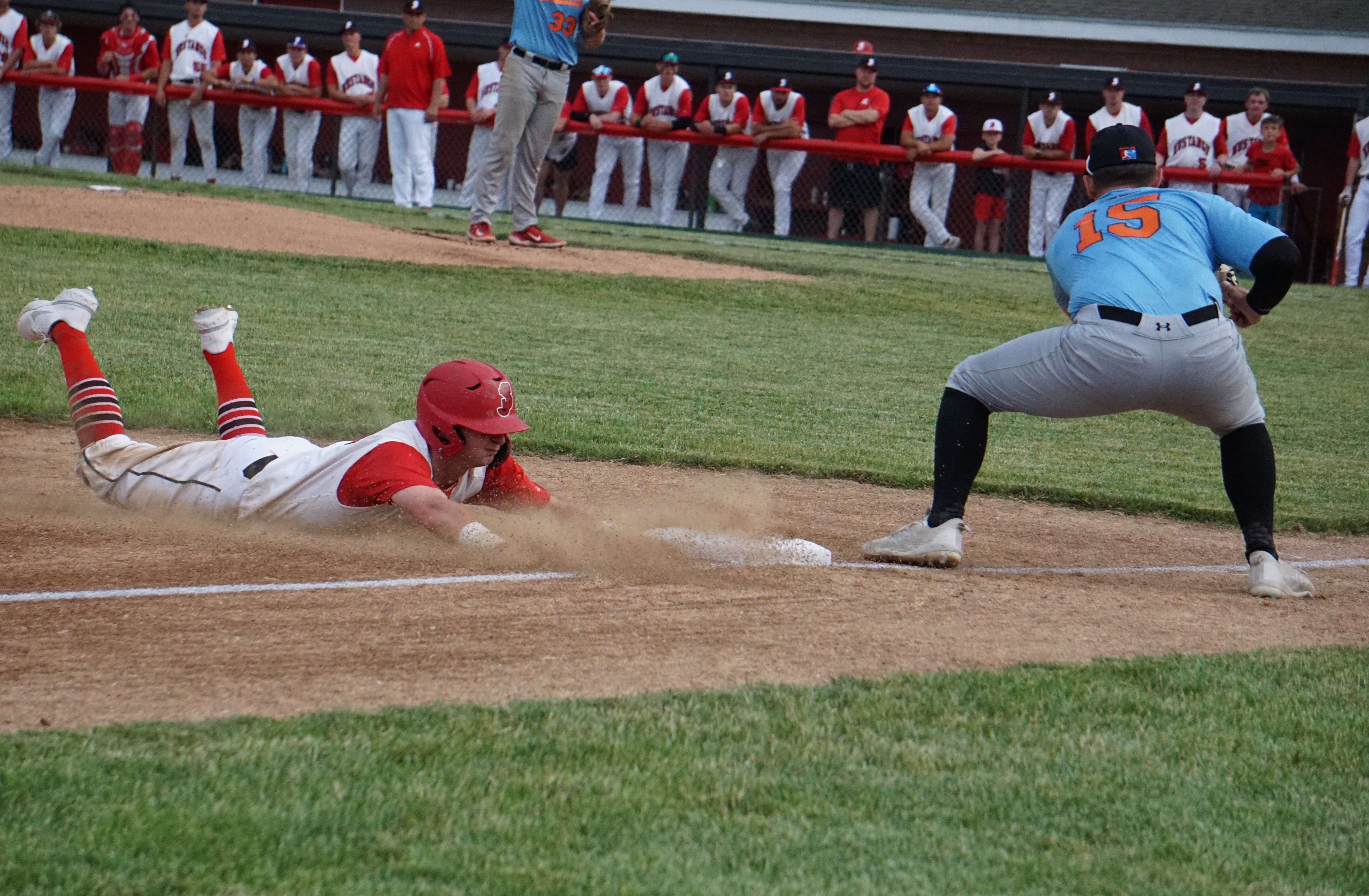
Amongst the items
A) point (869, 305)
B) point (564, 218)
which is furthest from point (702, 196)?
point (869, 305)

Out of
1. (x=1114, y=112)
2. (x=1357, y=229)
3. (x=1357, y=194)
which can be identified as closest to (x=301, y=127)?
(x=1114, y=112)

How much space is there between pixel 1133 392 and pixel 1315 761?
162 centimetres

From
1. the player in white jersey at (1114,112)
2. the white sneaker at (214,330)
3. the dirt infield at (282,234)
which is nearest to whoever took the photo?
the white sneaker at (214,330)

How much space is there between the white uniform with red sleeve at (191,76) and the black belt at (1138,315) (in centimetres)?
1390

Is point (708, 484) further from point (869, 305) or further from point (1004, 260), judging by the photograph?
point (1004, 260)

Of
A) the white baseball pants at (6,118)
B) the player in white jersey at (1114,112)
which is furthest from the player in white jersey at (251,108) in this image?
the player in white jersey at (1114,112)

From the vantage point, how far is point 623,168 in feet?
53.8

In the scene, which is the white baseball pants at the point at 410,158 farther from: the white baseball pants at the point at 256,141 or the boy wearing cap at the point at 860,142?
the boy wearing cap at the point at 860,142

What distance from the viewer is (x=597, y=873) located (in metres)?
2.38

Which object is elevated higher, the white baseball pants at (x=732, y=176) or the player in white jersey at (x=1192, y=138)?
the player in white jersey at (x=1192, y=138)

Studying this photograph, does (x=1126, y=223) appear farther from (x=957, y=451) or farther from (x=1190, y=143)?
(x=1190, y=143)

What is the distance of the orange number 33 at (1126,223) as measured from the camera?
4.57 meters

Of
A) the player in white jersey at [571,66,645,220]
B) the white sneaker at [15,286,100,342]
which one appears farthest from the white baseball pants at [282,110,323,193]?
the white sneaker at [15,286,100,342]

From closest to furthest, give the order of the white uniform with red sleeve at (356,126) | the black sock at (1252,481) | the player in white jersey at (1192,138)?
the black sock at (1252,481), the player in white jersey at (1192,138), the white uniform with red sleeve at (356,126)
